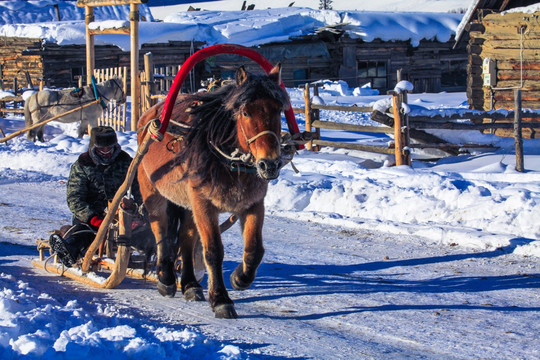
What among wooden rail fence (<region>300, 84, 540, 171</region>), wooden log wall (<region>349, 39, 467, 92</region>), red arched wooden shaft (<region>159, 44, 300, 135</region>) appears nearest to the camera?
red arched wooden shaft (<region>159, 44, 300, 135</region>)

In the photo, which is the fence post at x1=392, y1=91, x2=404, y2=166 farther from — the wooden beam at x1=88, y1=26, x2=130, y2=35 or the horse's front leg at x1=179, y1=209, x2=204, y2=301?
the horse's front leg at x1=179, y1=209, x2=204, y2=301

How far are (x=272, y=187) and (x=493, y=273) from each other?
182 inches

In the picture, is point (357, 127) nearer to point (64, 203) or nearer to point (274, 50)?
point (64, 203)

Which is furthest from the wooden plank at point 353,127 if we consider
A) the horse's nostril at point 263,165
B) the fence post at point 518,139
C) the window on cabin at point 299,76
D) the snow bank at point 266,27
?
the window on cabin at point 299,76

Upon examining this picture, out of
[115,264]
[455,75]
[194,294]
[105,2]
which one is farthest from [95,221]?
[455,75]

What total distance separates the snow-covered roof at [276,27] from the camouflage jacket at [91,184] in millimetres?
25287

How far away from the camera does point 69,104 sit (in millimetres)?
18094

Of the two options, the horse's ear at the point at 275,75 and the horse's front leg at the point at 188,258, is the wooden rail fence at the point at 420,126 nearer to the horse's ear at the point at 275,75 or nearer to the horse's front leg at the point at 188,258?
the horse's front leg at the point at 188,258

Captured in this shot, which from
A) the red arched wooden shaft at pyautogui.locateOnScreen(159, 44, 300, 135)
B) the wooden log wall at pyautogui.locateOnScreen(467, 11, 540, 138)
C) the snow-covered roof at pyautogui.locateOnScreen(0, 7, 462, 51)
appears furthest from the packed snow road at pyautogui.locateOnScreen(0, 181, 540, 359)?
the snow-covered roof at pyautogui.locateOnScreen(0, 7, 462, 51)

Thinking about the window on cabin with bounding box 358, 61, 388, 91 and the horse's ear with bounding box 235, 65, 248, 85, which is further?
the window on cabin with bounding box 358, 61, 388, 91

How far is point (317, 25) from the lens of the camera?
36.6 metres

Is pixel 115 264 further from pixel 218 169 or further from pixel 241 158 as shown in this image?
pixel 241 158

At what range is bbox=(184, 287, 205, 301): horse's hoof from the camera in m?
5.38

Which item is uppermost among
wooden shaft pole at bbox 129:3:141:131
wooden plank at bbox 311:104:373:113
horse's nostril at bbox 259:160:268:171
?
wooden shaft pole at bbox 129:3:141:131
